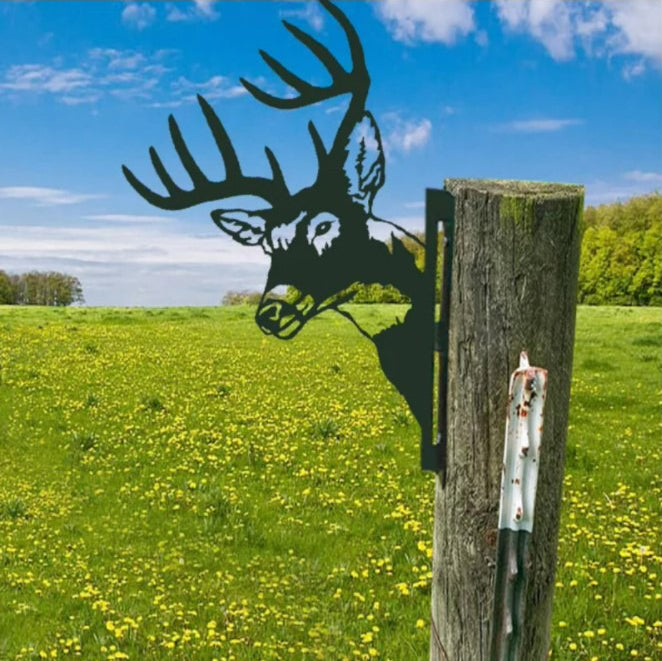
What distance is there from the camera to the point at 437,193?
11.0 feet

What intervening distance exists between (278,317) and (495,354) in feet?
3.08

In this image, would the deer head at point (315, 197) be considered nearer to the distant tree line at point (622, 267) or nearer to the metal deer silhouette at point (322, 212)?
the metal deer silhouette at point (322, 212)

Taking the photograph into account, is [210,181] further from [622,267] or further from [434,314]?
[622,267]

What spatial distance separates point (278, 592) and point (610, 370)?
13386 millimetres

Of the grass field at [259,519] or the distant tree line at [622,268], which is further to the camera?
the distant tree line at [622,268]

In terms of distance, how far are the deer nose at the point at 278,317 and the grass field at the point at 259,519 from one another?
3741mm

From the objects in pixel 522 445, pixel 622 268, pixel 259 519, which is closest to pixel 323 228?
pixel 522 445

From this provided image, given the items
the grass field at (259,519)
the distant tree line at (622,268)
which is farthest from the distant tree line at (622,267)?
the grass field at (259,519)

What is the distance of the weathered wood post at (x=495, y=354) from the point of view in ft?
10.8

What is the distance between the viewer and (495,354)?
332 centimetres

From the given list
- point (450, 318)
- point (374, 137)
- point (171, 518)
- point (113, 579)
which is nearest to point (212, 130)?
point (374, 137)

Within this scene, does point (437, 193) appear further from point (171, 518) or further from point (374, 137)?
point (171, 518)

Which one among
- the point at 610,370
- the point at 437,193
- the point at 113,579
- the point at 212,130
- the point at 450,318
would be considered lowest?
the point at 113,579

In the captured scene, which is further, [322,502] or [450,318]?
[322,502]
